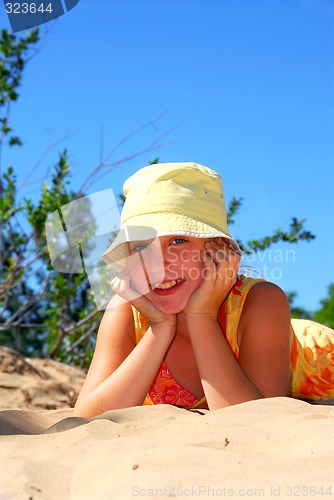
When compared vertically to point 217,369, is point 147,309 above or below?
above

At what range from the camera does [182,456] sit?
71.5 inches

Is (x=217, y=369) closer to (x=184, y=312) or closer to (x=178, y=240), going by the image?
(x=184, y=312)

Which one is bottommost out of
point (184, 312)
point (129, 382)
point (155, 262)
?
point (129, 382)

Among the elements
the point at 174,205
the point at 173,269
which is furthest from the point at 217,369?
the point at 174,205

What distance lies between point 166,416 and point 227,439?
1.95 feet

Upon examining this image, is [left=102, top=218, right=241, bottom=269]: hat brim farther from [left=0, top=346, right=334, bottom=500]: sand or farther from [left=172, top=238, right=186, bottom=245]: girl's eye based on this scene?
[left=0, top=346, right=334, bottom=500]: sand

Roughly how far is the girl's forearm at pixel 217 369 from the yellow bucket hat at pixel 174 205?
41 cm

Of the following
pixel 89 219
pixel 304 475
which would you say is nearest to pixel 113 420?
pixel 304 475

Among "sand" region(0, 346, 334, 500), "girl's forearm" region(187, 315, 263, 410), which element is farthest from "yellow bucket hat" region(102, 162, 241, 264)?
"sand" region(0, 346, 334, 500)

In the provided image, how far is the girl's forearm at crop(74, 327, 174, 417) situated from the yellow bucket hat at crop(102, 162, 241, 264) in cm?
50

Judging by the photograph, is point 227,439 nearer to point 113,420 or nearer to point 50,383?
point 113,420

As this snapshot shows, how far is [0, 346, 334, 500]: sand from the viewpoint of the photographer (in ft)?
5.35

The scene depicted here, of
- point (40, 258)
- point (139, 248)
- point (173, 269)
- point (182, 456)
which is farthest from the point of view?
point (40, 258)

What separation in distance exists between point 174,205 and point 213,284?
41 centimetres
